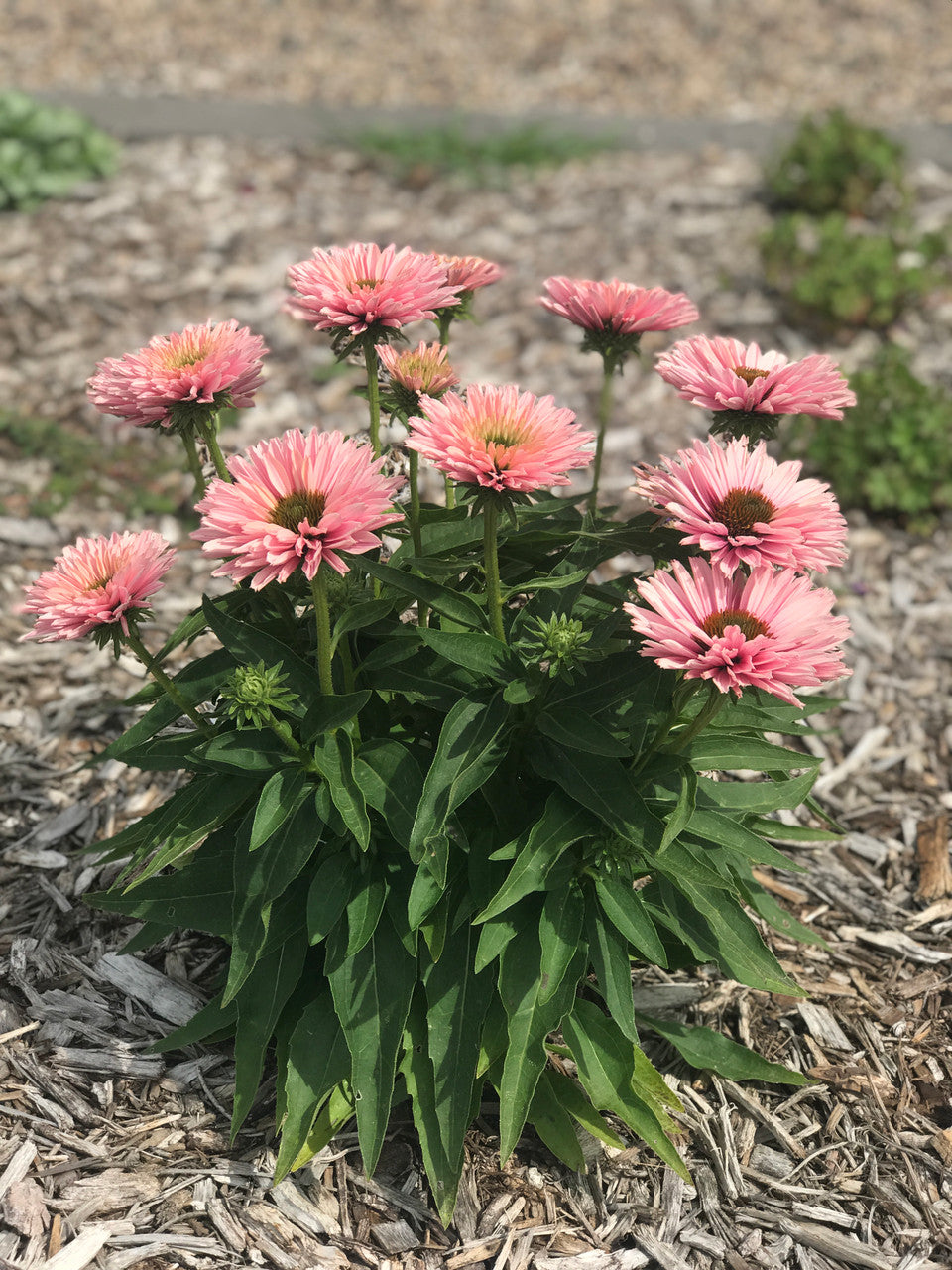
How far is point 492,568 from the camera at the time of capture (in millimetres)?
1887

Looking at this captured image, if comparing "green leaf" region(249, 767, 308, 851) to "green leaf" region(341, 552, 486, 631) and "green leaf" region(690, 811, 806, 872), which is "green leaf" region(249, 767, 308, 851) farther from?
"green leaf" region(690, 811, 806, 872)

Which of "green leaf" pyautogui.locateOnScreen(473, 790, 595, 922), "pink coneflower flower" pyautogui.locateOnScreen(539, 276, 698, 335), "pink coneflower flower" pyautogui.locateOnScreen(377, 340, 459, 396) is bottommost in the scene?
"green leaf" pyautogui.locateOnScreen(473, 790, 595, 922)

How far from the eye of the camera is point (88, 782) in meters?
3.28

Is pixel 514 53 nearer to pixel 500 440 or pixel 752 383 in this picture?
pixel 752 383

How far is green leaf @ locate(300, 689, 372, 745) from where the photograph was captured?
1884 millimetres

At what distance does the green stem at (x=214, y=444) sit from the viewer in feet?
6.64

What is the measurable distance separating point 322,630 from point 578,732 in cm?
45

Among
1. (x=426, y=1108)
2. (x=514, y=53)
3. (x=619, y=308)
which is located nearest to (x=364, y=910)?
(x=426, y=1108)

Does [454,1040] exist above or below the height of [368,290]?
below

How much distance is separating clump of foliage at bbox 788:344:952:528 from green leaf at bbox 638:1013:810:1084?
264 cm

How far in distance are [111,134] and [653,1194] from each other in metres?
6.58

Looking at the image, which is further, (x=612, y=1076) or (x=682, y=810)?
(x=612, y=1076)

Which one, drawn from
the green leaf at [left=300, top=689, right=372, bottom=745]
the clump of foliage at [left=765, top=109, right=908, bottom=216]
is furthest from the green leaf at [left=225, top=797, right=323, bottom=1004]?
the clump of foliage at [left=765, top=109, right=908, bottom=216]

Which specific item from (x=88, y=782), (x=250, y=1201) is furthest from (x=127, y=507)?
(x=250, y=1201)
